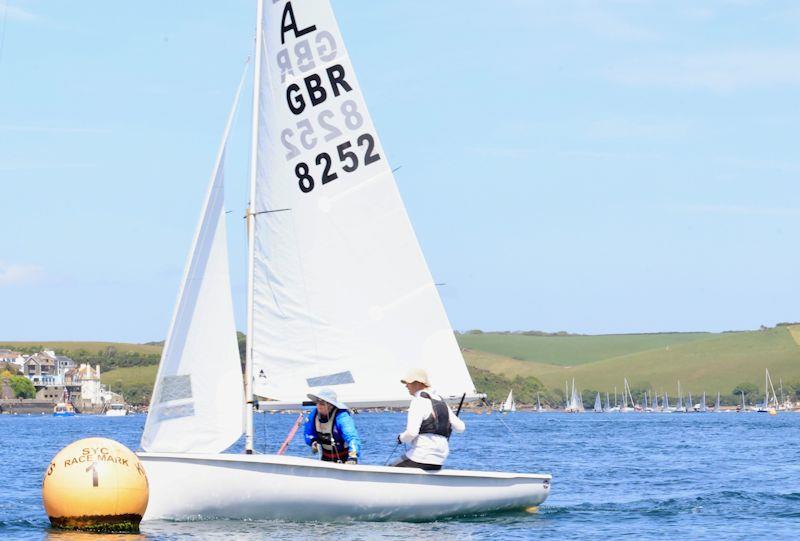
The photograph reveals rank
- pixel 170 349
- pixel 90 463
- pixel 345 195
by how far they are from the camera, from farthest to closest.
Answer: pixel 345 195
pixel 170 349
pixel 90 463

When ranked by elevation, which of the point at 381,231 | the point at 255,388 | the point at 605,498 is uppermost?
the point at 381,231

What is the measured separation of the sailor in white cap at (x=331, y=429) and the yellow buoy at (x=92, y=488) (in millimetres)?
3235

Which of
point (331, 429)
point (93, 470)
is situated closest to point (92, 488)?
point (93, 470)

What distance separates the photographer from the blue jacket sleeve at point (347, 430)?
63.5 ft

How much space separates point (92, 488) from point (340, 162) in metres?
6.50

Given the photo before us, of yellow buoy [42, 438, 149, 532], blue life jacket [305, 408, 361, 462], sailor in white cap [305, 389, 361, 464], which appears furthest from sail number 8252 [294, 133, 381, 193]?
yellow buoy [42, 438, 149, 532]

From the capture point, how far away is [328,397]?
1953 cm

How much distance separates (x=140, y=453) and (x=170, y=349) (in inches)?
70.9

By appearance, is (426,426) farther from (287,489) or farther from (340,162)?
(340,162)

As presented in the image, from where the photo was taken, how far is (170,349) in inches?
773

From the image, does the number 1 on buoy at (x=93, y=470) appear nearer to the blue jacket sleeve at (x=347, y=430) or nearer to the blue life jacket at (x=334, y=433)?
the blue life jacket at (x=334, y=433)

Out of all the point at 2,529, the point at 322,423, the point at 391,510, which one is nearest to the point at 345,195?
the point at 322,423

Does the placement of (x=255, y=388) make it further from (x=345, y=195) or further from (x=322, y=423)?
(x=345, y=195)

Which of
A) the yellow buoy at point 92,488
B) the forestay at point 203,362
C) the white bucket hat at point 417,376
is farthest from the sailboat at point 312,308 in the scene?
the yellow buoy at point 92,488
